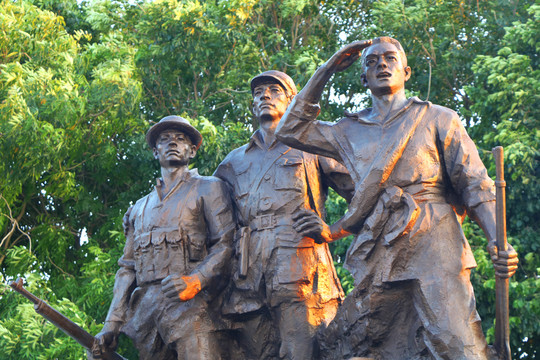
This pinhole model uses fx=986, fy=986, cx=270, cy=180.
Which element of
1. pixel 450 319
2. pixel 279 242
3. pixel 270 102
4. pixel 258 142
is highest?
pixel 270 102

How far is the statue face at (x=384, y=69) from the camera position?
691 cm

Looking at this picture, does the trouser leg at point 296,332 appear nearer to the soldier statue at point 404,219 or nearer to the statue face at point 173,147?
the soldier statue at point 404,219

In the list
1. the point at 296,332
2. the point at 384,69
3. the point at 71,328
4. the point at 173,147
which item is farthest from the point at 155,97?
the point at 384,69

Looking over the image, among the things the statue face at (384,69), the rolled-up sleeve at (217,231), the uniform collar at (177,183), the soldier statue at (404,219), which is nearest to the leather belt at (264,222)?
the rolled-up sleeve at (217,231)

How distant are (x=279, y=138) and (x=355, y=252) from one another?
1.09m

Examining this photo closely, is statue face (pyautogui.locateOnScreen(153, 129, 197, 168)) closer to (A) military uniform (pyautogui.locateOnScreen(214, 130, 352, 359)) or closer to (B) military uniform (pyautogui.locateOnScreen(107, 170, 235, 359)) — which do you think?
(B) military uniform (pyautogui.locateOnScreen(107, 170, 235, 359))

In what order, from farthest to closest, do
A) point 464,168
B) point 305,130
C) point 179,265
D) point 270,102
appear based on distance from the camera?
point 270,102
point 179,265
point 305,130
point 464,168

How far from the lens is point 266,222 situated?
7555mm

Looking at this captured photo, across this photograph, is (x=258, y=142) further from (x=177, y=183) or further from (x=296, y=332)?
(x=296, y=332)

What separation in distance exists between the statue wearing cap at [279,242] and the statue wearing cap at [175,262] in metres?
0.19

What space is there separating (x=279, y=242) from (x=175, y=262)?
2.85ft

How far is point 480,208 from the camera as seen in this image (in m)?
6.53

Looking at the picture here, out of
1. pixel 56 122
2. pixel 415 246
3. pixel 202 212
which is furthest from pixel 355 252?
pixel 56 122

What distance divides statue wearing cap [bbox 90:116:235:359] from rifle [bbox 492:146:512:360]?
7.33 feet
